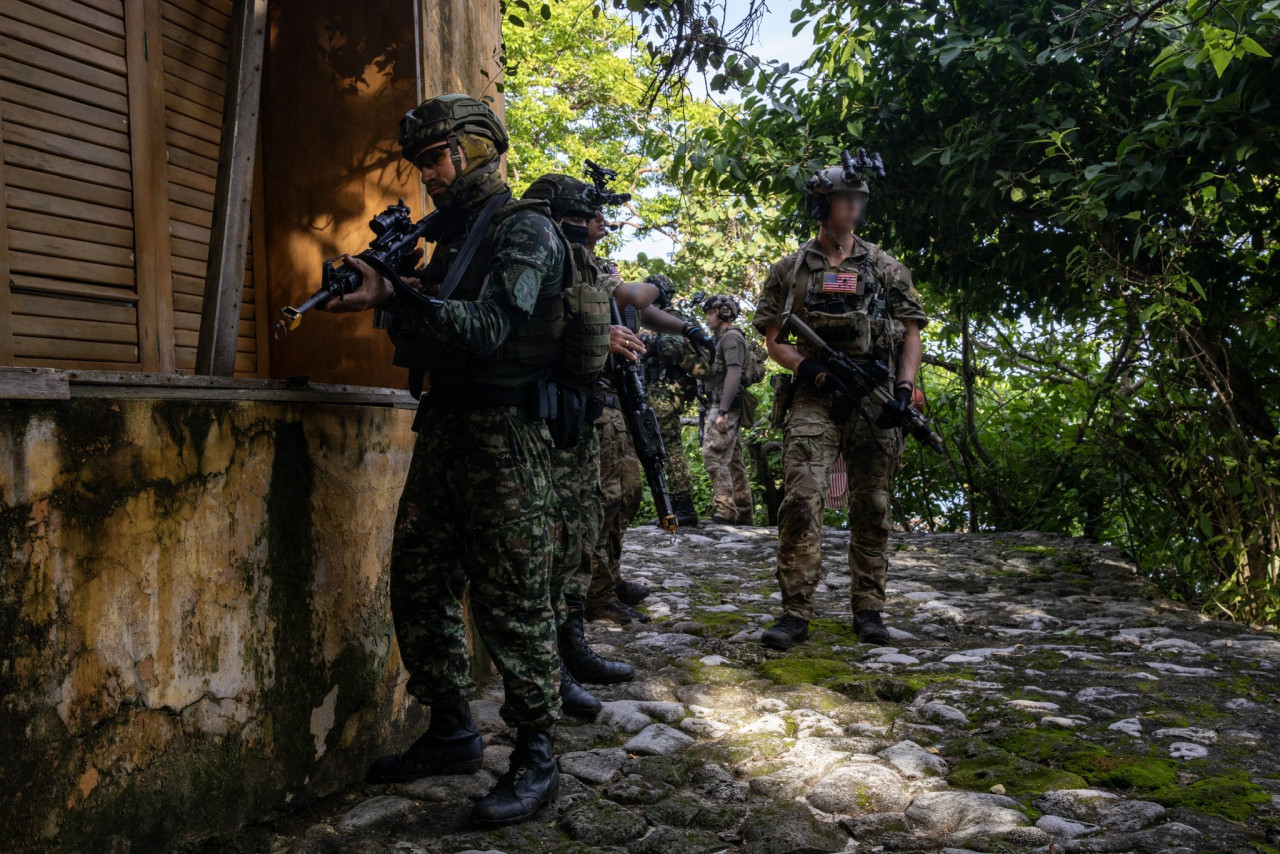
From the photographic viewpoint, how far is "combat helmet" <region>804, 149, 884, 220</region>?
4922mm

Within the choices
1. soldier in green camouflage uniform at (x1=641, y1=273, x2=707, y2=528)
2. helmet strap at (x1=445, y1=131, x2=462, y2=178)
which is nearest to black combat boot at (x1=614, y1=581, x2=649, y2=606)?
soldier in green camouflage uniform at (x1=641, y1=273, x2=707, y2=528)

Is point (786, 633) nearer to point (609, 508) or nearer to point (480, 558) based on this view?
point (609, 508)

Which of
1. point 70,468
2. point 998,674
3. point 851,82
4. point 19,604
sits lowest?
point 998,674

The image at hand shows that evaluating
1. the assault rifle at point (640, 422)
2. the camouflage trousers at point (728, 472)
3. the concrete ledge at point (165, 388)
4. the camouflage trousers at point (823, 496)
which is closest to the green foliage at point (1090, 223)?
the assault rifle at point (640, 422)

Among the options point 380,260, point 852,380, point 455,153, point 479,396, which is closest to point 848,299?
point 852,380

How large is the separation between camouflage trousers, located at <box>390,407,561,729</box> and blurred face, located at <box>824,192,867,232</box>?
98.6 inches

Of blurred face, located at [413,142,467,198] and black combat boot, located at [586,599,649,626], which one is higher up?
blurred face, located at [413,142,467,198]

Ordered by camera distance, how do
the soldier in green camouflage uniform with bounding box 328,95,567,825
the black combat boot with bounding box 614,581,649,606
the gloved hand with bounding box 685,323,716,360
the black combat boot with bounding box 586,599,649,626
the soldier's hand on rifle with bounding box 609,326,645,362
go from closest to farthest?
the soldier in green camouflage uniform with bounding box 328,95,567,825 → the soldier's hand on rifle with bounding box 609,326,645,362 → the gloved hand with bounding box 685,323,716,360 → the black combat boot with bounding box 586,599,649,626 → the black combat boot with bounding box 614,581,649,606

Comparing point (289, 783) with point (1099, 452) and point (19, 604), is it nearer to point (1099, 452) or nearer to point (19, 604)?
point (19, 604)

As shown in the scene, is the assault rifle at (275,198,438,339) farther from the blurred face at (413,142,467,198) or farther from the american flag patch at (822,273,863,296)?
the american flag patch at (822,273,863,296)

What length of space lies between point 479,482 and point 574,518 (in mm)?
979

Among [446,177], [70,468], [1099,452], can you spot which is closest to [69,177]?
[446,177]

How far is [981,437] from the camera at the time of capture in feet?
28.6

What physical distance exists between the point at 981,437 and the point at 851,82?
3.49 meters
